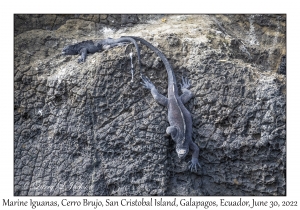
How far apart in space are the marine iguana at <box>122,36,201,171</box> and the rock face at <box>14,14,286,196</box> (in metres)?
0.12

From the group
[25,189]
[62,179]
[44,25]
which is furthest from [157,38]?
[25,189]

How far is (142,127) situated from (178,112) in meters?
0.67

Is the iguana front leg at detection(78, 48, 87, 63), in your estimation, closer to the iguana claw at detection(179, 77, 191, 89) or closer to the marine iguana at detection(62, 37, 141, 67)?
the marine iguana at detection(62, 37, 141, 67)

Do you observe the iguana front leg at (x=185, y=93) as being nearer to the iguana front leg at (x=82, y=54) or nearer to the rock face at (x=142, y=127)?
the rock face at (x=142, y=127)

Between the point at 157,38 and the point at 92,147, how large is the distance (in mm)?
2438

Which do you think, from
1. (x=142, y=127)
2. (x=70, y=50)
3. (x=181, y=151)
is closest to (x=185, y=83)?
(x=142, y=127)

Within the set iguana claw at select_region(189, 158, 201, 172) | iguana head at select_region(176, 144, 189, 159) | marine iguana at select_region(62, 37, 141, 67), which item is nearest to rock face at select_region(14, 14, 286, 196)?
iguana claw at select_region(189, 158, 201, 172)

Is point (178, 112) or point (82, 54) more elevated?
point (82, 54)

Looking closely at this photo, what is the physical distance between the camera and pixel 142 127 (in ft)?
21.6

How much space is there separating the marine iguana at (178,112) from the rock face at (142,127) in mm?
117

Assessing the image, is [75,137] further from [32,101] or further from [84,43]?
[84,43]

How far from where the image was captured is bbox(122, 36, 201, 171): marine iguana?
649 centimetres

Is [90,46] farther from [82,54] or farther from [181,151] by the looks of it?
[181,151]

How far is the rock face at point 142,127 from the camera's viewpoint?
654 cm
